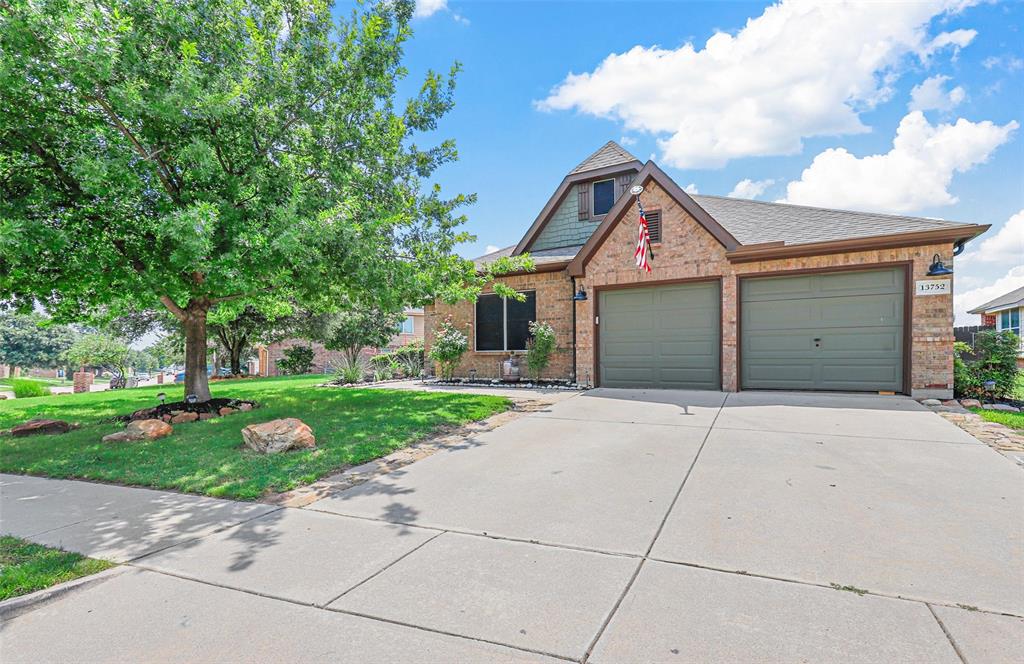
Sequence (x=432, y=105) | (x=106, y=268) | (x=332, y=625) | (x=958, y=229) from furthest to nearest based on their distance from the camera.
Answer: (x=432, y=105) < (x=958, y=229) < (x=106, y=268) < (x=332, y=625)

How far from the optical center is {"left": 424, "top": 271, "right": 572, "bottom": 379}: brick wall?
12.2 m

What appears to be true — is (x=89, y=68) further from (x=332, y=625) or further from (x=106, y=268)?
(x=332, y=625)

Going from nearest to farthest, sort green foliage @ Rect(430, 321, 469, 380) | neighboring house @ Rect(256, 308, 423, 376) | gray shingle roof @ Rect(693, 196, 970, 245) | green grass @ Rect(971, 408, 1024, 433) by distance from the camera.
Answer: green grass @ Rect(971, 408, 1024, 433) < gray shingle roof @ Rect(693, 196, 970, 245) < green foliage @ Rect(430, 321, 469, 380) < neighboring house @ Rect(256, 308, 423, 376)

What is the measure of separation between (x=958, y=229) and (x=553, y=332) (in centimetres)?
802

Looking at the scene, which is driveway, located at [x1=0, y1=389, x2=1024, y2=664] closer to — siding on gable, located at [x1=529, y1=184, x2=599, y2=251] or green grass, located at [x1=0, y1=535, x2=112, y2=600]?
green grass, located at [x1=0, y1=535, x2=112, y2=600]

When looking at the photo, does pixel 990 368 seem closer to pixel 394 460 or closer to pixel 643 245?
pixel 643 245

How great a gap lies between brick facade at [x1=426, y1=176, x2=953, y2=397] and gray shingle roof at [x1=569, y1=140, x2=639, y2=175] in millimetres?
4158

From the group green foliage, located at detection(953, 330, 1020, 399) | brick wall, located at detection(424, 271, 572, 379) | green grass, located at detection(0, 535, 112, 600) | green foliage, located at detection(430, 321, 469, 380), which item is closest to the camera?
green grass, located at detection(0, 535, 112, 600)

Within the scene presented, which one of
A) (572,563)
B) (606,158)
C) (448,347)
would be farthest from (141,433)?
(606,158)

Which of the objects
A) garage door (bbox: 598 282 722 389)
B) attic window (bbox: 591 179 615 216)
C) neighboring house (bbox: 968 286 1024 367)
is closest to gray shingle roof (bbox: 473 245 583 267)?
attic window (bbox: 591 179 615 216)

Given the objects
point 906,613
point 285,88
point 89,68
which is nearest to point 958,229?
point 906,613

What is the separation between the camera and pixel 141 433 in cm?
666

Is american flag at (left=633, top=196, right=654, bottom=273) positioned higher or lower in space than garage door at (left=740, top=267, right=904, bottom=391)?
higher

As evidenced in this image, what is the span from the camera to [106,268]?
6.73 metres
